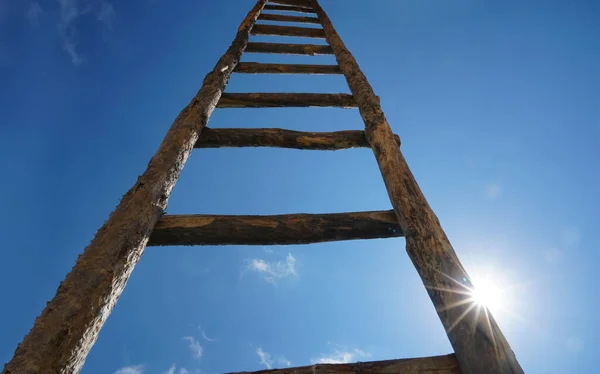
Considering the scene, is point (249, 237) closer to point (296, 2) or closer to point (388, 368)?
point (388, 368)

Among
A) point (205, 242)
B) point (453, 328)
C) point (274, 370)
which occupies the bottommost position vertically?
point (274, 370)

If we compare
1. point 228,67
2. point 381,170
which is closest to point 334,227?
point 381,170

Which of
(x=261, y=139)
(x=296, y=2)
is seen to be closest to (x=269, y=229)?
(x=261, y=139)

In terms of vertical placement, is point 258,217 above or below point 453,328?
above

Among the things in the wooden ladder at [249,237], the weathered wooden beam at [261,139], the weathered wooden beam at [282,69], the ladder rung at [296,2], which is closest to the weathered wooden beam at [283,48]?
the weathered wooden beam at [282,69]

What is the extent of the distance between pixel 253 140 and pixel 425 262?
134 cm

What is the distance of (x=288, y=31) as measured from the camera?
4.64 m

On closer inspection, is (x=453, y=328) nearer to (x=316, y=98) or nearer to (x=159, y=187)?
(x=159, y=187)

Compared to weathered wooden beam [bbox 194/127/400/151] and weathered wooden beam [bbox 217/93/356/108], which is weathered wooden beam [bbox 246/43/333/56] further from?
weathered wooden beam [bbox 194/127/400/151]

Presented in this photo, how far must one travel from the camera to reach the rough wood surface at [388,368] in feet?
3.56

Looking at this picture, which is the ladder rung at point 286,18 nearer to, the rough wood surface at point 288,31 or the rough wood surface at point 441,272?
the rough wood surface at point 288,31

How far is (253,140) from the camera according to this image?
2240 mm

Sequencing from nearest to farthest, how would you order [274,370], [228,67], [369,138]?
[274,370] → [369,138] → [228,67]

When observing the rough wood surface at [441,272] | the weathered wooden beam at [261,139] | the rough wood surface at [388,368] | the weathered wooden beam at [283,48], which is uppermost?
the weathered wooden beam at [283,48]
